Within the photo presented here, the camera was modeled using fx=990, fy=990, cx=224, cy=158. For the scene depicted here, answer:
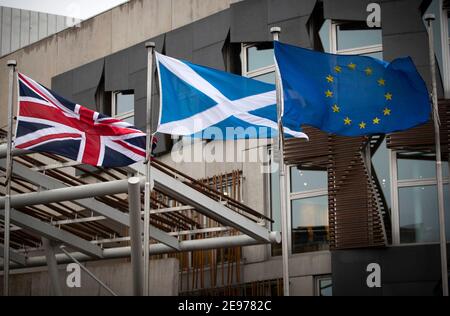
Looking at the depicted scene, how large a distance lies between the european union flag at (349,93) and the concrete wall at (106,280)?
25.5ft

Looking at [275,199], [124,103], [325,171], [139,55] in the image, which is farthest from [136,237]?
[124,103]

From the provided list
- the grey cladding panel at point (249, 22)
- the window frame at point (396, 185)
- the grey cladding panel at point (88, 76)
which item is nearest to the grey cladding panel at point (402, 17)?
the window frame at point (396, 185)

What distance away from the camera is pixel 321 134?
71.6 feet

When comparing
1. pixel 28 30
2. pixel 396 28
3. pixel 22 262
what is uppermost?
pixel 28 30

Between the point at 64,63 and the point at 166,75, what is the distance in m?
13.9

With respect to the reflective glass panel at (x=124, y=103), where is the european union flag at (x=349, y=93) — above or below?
below

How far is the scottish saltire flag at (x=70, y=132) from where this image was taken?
17.1 meters

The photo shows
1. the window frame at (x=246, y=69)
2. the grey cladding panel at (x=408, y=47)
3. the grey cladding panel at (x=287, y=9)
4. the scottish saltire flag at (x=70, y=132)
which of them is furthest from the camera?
the window frame at (x=246, y=69)

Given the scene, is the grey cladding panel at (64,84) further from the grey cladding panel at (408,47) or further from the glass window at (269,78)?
the grey cladding panel at (408,47)

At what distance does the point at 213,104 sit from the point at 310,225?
674 cm

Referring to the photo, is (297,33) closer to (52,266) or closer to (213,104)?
(213,104)

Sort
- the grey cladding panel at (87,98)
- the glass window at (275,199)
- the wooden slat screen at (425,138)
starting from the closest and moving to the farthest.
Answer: the wooden slat screen at (425,138)
the glass window at (275,199)
the grey cladding panel at (87,98)
